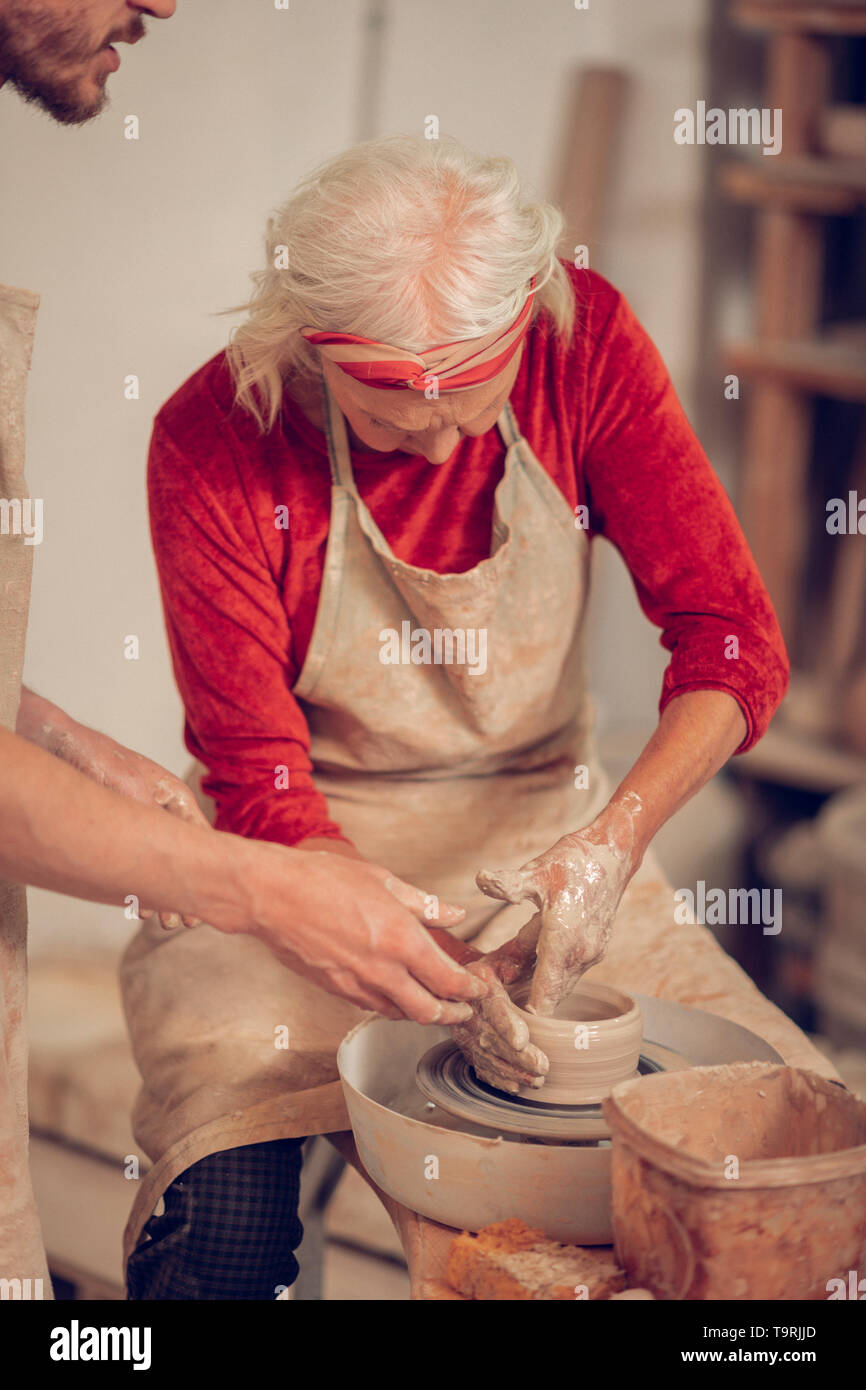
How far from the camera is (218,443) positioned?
159cm

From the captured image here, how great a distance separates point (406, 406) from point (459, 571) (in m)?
0.29

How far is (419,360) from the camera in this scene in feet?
4.43

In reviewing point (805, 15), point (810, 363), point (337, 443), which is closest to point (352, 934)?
point (337, 443)

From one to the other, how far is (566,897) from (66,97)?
101 centimetres

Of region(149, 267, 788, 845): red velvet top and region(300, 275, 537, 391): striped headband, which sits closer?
region(300, 275, 537, 391): striped headband

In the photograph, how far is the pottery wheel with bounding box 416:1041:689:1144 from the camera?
3.98ft

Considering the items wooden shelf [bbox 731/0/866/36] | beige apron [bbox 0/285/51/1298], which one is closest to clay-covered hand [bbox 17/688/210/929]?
beige apron [bbox 0/285/51/1298]

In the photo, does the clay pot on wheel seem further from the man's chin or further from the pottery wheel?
the man's chin

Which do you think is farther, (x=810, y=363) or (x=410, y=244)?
(x=810, y=363)

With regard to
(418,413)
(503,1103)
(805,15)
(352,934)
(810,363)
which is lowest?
(503,1103)

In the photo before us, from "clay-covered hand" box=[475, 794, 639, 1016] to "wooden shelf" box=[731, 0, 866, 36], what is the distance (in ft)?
8.30

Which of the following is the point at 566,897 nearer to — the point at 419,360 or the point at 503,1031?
the point at 503,1031

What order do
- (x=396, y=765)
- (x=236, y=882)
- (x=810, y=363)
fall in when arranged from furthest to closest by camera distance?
(x=810, y=363) → (x=396, y=765) → (x=236, y=882)
